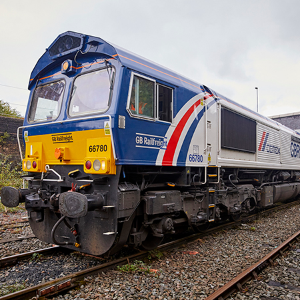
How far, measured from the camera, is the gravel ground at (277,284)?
13.2ft

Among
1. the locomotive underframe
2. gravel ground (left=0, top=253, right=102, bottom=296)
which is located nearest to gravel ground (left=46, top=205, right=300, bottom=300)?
the locomotive underframe

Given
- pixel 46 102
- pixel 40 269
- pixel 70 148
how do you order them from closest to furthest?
pixel 40 269 → pixel 70 148 → pixel 46 102

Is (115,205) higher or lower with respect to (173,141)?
lower

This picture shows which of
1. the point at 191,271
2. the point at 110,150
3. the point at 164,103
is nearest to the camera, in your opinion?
the point at 110,150

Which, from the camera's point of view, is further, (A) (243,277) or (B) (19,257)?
(B) (19,257)

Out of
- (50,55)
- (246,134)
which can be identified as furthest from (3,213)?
(246,134)

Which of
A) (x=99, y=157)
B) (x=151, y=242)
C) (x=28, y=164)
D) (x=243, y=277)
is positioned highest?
(x=99, y=157)

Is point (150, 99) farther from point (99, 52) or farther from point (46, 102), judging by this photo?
point (46, 102)

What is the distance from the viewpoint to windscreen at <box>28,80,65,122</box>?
539cm

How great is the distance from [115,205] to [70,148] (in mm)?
1356

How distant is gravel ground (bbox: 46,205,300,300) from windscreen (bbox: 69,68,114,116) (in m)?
2.63

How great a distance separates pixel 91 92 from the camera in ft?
16.0

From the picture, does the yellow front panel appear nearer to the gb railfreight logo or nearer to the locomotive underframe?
the locomotive underframe

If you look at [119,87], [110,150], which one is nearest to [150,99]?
[119,87]
